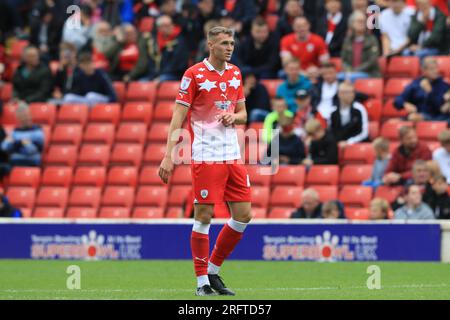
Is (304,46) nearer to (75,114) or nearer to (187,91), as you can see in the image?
(75,114)

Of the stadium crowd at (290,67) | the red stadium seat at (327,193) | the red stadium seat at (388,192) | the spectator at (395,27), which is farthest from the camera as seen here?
the spectator at (395,27)

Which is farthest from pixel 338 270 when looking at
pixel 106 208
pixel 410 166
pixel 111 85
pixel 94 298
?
pixel 111 85

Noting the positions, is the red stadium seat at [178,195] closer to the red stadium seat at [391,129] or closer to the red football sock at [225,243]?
the red stadium seat at [391,129]

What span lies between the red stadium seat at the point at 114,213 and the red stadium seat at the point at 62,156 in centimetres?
148

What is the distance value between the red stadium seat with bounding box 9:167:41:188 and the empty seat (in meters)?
4.46

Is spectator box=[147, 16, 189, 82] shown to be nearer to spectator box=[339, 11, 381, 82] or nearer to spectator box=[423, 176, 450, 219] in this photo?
spectator box=[339, 11, 381, 82]

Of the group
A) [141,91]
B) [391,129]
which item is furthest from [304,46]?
[141,91]

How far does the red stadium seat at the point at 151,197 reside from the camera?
68.0 ft

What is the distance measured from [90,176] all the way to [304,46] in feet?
14.3

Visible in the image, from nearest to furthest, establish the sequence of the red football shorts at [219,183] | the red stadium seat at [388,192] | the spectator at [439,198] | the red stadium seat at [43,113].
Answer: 1. the red football shorts at [219,183]
2. the spectator at [439,198]
3. the red stadium seat at [388,192]
4. the red stadium seat at [43,113]

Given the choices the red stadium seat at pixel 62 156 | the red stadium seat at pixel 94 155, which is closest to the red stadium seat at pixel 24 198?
the red stadium seat at pixel 62 156

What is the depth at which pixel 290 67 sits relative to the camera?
2027cm

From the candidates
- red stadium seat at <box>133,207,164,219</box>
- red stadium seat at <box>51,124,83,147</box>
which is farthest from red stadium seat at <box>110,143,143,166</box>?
red stadium seat at <box>133,207,164,219</box>

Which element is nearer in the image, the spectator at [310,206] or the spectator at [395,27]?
the spectator at [310,206]
